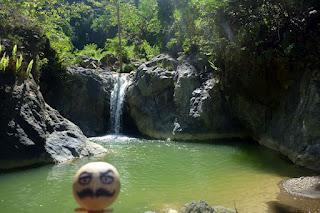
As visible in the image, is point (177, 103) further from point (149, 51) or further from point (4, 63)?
point (149, 51)

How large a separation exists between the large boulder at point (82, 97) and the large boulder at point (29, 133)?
6.28 meters

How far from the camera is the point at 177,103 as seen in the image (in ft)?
67.1

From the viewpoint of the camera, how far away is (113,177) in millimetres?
2021

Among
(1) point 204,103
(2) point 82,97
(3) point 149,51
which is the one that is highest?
(3) point 149,51

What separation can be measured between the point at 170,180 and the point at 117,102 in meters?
11.5

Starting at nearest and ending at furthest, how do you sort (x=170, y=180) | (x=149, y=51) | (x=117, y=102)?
(x=170, y=180), (x=117, y=102), (x=149, y=51)

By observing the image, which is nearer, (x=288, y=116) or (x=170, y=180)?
(x=170, y=180)

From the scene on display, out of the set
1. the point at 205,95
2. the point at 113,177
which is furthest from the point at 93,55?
the point at 113,177

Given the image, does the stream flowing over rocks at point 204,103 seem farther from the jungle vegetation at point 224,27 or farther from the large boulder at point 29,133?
the large boulder at point 29,133

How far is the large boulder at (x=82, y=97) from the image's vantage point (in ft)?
70.6

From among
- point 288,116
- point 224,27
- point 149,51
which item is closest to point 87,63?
point 149,51

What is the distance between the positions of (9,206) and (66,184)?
2100mm

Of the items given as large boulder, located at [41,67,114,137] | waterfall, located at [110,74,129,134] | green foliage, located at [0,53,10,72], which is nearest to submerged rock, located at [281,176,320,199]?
green foliage, located at [0,53,10,72]

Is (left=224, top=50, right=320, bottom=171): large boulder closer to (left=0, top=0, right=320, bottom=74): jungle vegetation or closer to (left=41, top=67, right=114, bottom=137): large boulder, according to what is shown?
(left=0, top=0, right=320, bottom=74): jungle vegetation
